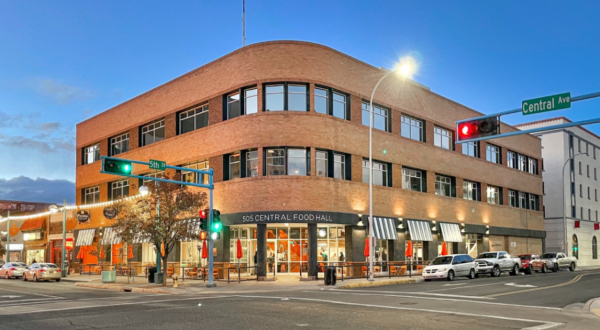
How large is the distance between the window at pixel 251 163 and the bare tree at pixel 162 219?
12.6 ft

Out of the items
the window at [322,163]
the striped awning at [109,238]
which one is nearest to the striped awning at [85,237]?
the striped awning at [109,238]

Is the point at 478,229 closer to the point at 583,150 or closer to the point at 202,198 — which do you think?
the point at 202,198

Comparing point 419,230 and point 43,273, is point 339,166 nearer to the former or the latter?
point 419,230

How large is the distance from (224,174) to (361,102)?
428 inches

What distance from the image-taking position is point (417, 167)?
45750 millimetres

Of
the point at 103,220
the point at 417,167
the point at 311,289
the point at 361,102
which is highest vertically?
the point at 361,102

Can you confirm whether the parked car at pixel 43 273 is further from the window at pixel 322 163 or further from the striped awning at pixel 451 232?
the striped awning at pixel 451 232

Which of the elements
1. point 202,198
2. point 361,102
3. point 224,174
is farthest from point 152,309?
point 361,102

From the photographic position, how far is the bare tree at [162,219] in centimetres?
3209

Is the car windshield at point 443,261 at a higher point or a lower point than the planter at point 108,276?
higher

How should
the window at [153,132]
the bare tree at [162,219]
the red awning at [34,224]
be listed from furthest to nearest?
1. the red awning at [34,224]
2. the window at [153,132]
3. the bare tree at [162,219]

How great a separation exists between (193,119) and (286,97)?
372 inches

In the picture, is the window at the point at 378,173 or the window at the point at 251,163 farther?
the window at the point at 378,173

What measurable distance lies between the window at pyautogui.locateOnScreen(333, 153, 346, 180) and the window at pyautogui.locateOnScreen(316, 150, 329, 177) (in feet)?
2.34
